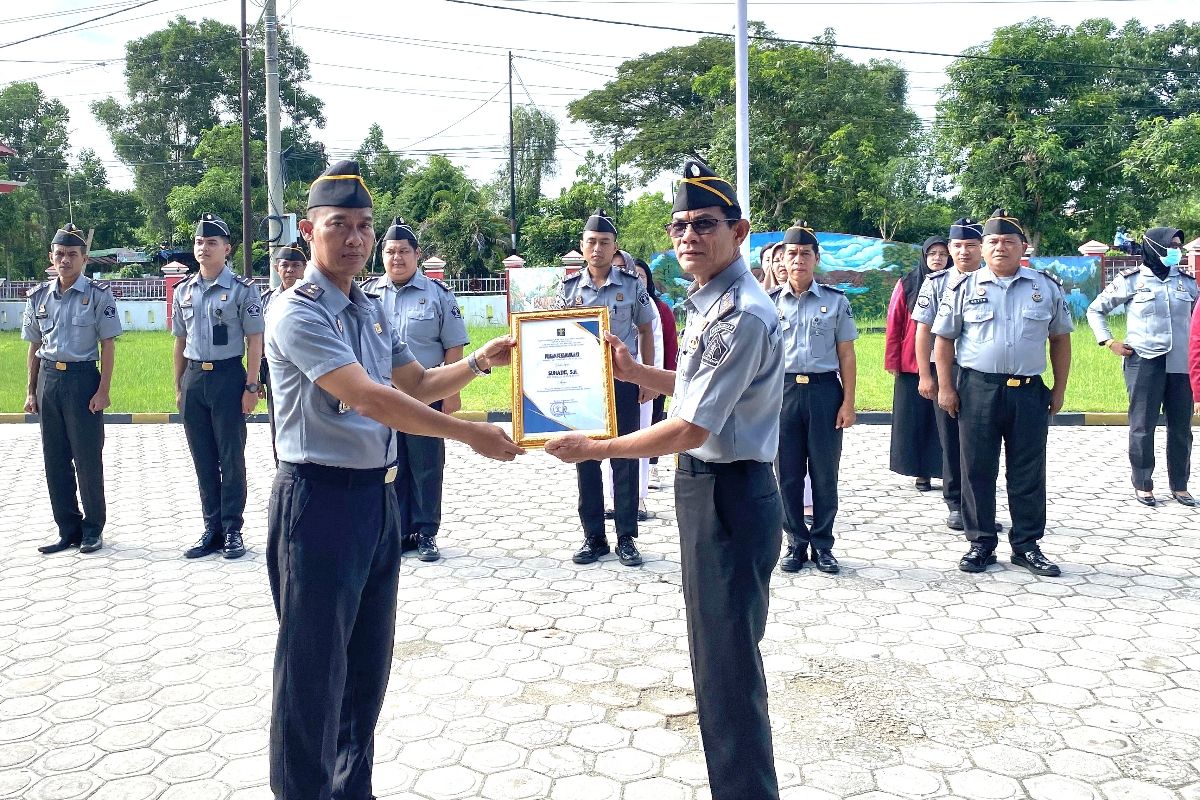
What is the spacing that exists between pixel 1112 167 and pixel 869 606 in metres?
30.6

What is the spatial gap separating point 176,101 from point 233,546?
52.7 metres

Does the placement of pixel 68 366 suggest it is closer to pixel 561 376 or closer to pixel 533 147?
pixel 561 376

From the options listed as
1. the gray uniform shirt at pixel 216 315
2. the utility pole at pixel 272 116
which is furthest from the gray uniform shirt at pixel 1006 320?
the utility pole at pixel 272 116

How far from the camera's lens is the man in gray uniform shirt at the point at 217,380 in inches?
253

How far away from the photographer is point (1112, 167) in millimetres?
30859

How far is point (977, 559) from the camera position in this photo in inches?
229

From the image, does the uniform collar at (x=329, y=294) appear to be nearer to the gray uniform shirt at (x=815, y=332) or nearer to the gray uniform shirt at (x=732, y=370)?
the gray uniform shirt at (x=732, y=370)

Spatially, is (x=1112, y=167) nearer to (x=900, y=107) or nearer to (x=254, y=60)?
(x=900, y=107)

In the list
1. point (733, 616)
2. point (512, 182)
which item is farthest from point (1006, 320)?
point (512, 182)

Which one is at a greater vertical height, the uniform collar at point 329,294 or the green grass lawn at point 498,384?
the uniform collar at point 329,294

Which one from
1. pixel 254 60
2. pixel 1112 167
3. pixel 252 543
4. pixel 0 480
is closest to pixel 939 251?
pixel 252 543

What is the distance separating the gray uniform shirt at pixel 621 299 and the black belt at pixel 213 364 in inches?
86.2

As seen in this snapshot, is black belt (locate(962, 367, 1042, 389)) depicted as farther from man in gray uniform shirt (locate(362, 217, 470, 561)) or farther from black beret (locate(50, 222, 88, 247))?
black beret (locate(50, 222, 88, 247))

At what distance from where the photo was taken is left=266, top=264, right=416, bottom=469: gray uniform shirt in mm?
2846
